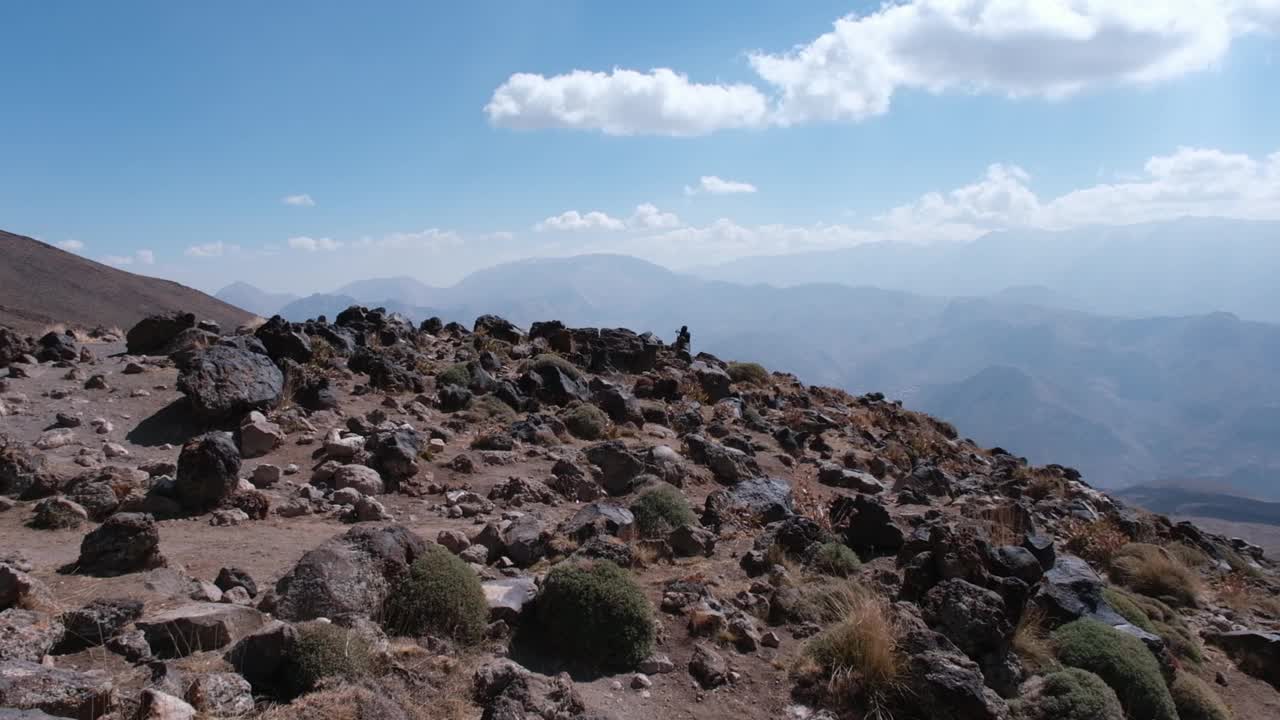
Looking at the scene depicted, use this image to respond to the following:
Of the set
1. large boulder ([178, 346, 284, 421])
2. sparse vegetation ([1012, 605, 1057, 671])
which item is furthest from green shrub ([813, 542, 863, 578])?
large boulder ([178, 346, 284, 421])

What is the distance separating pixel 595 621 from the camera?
22.8 ft

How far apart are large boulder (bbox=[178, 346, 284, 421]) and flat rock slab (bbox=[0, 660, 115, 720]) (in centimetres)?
849

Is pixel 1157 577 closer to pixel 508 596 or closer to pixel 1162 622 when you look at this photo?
pixel 1162 622

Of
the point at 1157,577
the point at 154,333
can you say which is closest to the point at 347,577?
the point at 1157,577

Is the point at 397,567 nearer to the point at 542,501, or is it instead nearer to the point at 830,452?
the point at 542,501

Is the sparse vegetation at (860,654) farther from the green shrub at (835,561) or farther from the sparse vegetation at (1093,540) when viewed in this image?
the sparse vegetation at (1093,540)

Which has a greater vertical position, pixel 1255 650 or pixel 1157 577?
pixel 1157 577

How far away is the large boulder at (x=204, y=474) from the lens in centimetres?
909

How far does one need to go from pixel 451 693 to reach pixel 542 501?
568cm

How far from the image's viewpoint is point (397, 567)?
21.8ft

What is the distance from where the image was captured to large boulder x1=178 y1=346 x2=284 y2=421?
39.7ft

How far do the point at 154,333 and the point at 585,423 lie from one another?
1017 cm

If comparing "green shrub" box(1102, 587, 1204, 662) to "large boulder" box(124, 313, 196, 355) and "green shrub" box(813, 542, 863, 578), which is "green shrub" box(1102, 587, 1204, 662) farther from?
"large boulder" box(124, 313, 196, 355)

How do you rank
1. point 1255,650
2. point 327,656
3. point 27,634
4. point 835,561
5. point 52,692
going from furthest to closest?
1. point 1255,650
2. point 835,561
3. point 327,656
4. point 27,634
5. point 52,692
